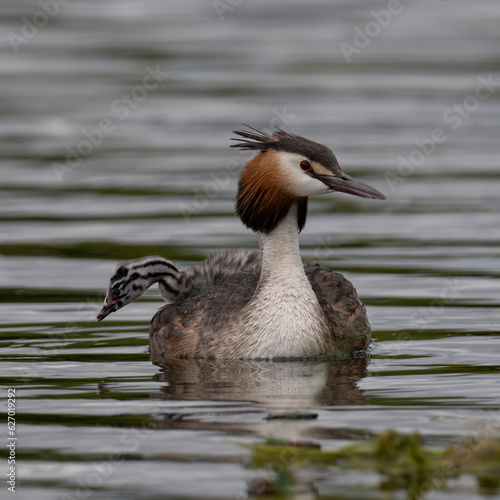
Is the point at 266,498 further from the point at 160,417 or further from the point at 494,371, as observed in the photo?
the point at 494,371

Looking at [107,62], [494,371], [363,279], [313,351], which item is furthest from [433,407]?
[107,62]

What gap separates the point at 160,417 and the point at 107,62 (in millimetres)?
20784

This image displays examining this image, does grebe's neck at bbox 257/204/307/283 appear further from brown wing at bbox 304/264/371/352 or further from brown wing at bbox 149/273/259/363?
brown wing at bbox 304/264/371/352
